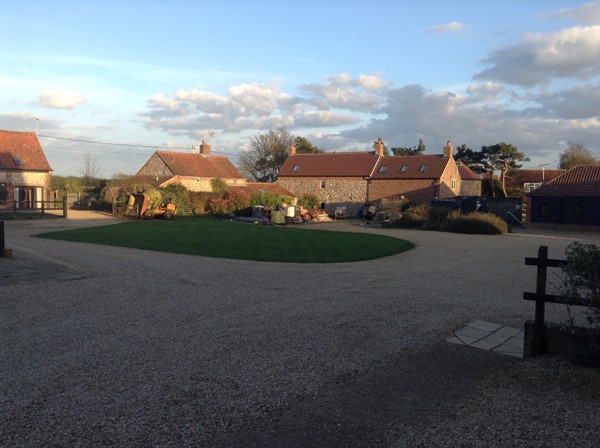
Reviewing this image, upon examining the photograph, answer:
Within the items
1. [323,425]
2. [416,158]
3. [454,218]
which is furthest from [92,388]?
[416,158]

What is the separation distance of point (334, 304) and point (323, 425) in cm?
506

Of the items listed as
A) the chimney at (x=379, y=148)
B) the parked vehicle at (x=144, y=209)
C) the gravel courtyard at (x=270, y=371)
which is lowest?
the gravel courtyard at (x=270, y=371)

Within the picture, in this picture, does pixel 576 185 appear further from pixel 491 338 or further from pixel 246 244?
pixel 491 338

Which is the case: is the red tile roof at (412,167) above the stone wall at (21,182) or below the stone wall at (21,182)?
above

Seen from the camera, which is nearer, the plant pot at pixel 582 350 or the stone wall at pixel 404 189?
the plant pot at pixel 582 350

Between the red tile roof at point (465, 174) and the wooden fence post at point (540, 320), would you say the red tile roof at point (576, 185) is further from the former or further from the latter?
the wooden fence post at point (540, 320)

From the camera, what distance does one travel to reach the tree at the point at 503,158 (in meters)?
64.9

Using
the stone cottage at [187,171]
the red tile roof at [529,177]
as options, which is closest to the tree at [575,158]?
the red tile roof at [529,177]

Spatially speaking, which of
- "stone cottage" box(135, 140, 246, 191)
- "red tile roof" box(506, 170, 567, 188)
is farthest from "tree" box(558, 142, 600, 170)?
"stone cottage" box(135, 140, 246, 191)

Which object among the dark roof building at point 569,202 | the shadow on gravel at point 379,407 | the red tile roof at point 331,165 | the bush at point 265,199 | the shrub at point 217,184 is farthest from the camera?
the red tile roof at point 331,165

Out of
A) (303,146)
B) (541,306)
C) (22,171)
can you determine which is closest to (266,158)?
(303,146)

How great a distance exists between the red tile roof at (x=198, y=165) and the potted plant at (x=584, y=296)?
162 feet

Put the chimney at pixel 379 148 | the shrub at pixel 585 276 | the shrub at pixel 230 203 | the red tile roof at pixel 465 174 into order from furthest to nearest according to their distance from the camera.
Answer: the red tile roof at pixel 465 174 → the chimney at pixel 379 148 → the shrub at pixel 230 203 → the shrub at pixel 585 276

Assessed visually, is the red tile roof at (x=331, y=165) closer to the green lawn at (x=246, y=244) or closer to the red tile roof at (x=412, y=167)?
the red tile roof at (x=412, y=167)
